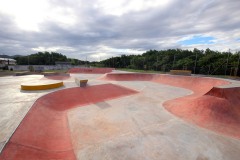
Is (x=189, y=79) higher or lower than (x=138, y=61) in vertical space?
lower

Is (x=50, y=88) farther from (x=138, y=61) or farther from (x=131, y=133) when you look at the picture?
(x=138, y=61)

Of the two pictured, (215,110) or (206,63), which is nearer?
(215,110)

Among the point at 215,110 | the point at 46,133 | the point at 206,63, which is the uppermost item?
the point at 206,63

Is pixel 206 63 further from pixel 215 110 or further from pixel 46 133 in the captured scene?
pixel 46 133

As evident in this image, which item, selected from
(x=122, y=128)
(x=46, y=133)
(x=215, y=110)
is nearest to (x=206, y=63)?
(x=215, y=110)

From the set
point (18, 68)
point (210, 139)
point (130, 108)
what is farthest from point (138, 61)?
point (210, 139)

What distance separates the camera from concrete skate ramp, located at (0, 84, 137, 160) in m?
3.82

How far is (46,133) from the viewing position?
5258 mm

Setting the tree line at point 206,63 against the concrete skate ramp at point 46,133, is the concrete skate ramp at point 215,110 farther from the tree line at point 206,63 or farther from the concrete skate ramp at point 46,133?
the tree line at point 206,63

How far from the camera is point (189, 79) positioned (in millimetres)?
15383

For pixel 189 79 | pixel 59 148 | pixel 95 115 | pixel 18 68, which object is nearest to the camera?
pixel 59 148

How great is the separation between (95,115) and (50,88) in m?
5.61

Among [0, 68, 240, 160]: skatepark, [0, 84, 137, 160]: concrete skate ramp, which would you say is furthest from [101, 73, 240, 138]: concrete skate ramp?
[0, 84, 137, 160]: concrete skate ramp

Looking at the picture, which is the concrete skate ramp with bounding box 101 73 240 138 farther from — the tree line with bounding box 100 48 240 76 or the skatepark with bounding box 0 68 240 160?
the tree line with bounding box 100 48 240 76
